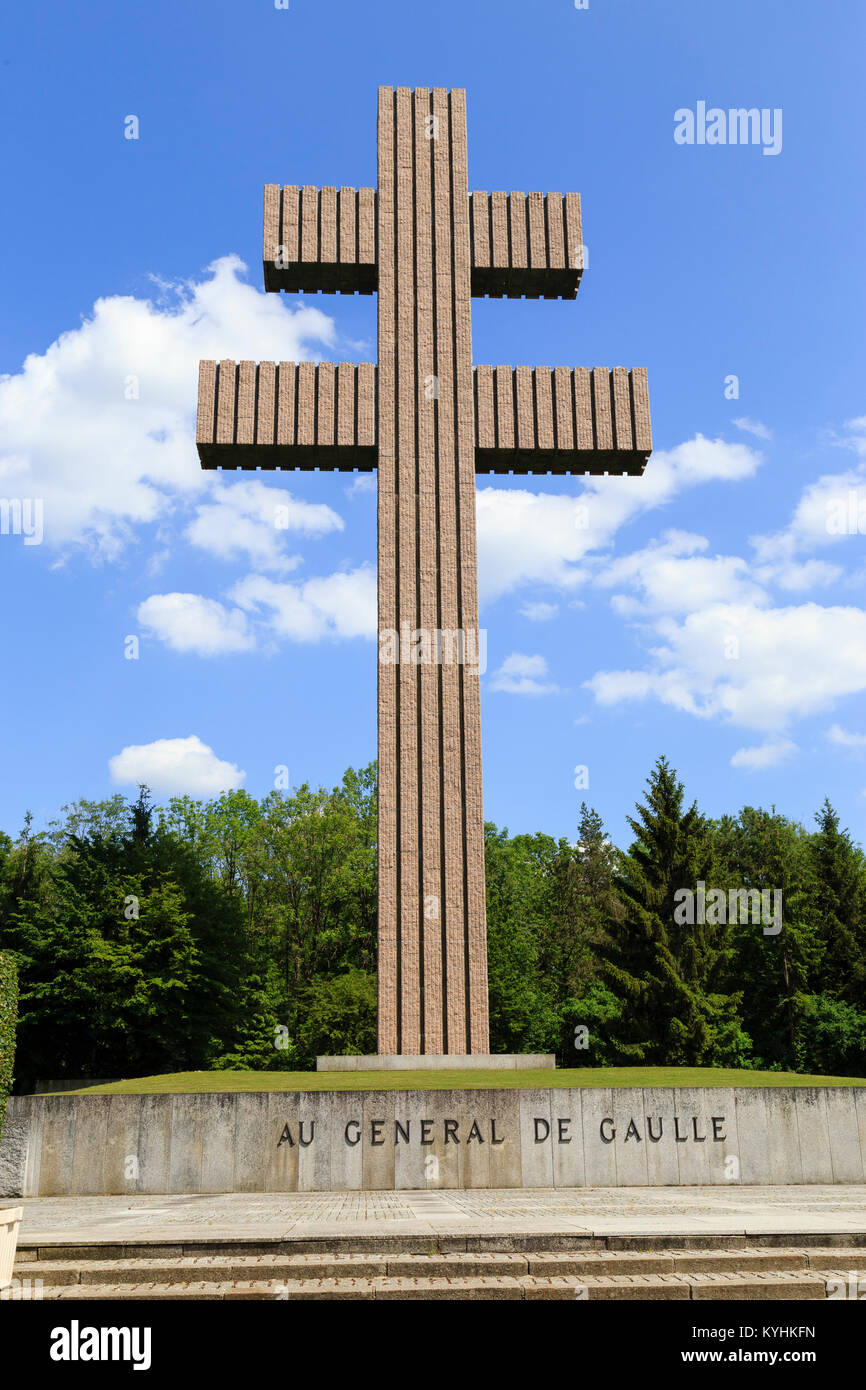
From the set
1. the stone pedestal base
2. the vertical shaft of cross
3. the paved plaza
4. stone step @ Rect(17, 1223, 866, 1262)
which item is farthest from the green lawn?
stone step @ Rect(17, 1223, 866, 1262)

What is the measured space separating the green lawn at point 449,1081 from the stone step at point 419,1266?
25.8 ft

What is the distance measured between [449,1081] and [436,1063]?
355 cm

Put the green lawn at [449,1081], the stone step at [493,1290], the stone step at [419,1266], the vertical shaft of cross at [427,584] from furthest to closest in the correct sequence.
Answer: the vertical shaft of cross at [427,584] < the green lawn at [449,1081] < the stone step at [419,1266] < the stone step at [493,1290]

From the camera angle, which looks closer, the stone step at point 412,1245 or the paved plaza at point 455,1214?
the stone step at point 412,1245

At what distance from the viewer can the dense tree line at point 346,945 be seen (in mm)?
37875

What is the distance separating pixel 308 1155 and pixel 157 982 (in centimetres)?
2295

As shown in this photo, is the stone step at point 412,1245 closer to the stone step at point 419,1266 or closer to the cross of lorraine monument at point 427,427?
the stone step at point 419,1266

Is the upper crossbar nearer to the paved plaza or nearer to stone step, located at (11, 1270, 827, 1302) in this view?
the paved plaza

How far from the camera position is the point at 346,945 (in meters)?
54.3

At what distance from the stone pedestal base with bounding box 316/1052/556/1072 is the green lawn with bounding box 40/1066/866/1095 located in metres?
0.95

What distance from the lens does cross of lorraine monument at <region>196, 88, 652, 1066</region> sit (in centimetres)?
→ 2284

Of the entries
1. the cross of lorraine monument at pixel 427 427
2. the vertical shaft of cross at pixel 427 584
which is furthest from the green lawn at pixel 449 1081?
the cross of lorraine monument at pixel 427 427
